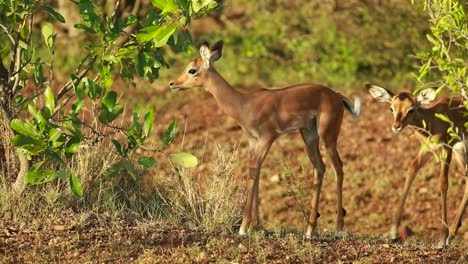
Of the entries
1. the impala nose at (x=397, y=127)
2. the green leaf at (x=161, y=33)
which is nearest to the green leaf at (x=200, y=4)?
the green leaf at (x=161, y=33)

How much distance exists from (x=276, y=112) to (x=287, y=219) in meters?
3.81

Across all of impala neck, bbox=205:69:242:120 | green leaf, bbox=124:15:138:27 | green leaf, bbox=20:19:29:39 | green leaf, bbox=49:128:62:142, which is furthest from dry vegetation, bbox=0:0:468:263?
green leaf, bbox=124:15:138:27

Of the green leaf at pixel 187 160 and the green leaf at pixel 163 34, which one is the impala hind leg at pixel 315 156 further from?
the green leaf at pixel 163 34

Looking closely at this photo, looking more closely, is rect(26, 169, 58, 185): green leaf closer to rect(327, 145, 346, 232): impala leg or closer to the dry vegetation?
the dry vegetation

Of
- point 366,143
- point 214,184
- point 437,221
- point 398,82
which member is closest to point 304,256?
point 214,184

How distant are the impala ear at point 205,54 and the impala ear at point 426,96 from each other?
1868mm

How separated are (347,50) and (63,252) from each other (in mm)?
9142

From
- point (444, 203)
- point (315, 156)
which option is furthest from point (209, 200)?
point (444, 203)

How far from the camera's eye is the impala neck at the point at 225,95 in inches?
343

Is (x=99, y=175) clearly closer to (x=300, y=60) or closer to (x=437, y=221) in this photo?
(x=437, y=221)

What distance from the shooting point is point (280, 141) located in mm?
14359

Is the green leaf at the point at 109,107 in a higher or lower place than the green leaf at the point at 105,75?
lower

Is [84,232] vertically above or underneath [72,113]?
underneath

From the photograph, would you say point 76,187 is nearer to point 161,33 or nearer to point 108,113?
point 108,113
